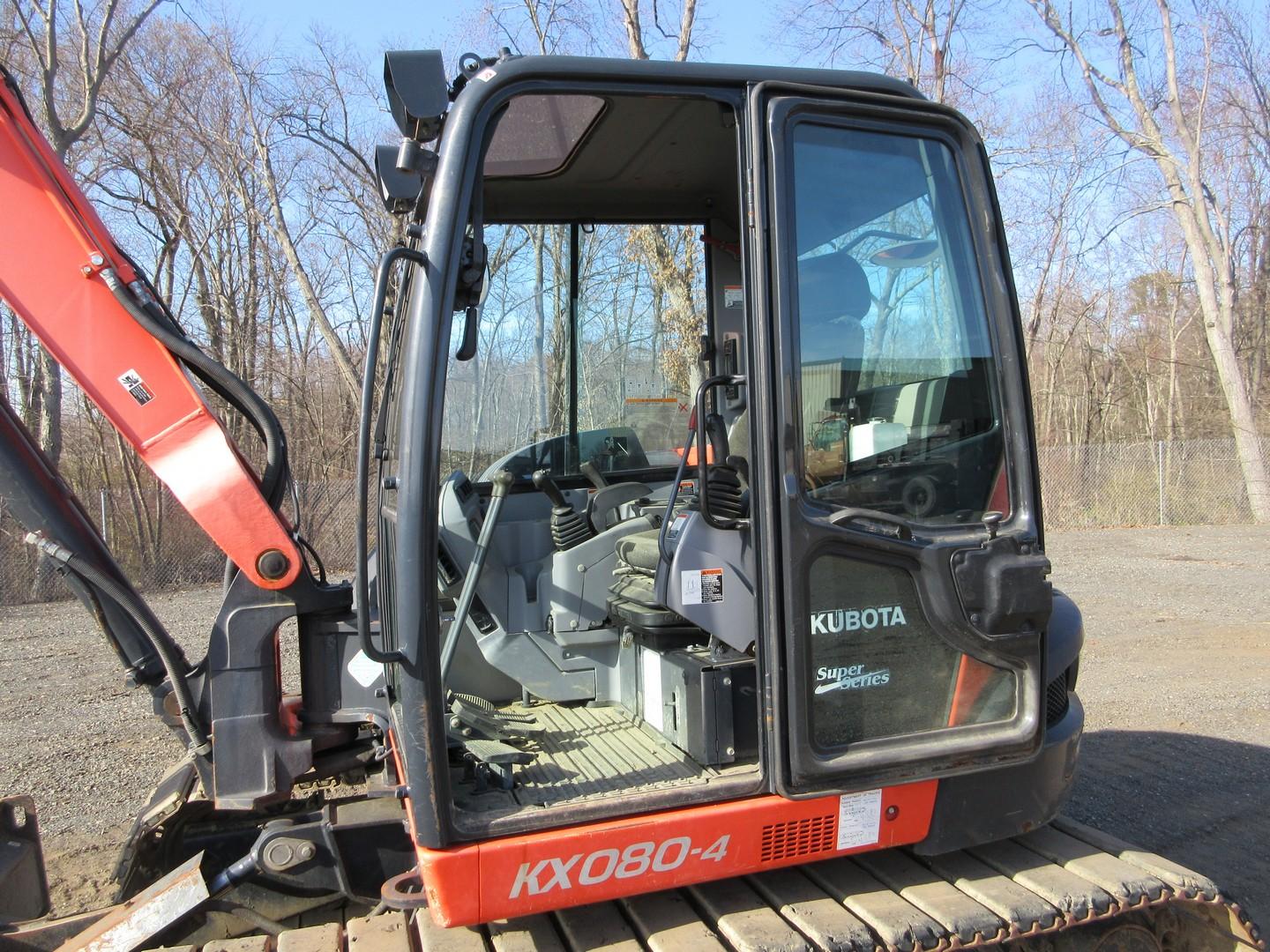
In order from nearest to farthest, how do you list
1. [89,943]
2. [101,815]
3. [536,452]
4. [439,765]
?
[439,765] < [89,943] < [536,452] < [101,815]

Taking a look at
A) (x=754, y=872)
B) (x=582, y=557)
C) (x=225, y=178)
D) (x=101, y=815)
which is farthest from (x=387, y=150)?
(x=225, y=178)

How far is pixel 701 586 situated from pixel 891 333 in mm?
866

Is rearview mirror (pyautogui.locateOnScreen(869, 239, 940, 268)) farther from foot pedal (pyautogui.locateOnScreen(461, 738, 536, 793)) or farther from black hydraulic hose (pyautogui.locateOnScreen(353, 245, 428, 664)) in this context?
foot pedal (pyautogui.locateOnScreen(461, 738, 536, 793))

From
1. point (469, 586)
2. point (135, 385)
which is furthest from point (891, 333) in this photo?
point (135, 385)

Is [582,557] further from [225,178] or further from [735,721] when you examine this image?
[225,178]

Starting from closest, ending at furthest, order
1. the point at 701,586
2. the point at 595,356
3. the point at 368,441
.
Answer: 1. the point at 368,441
2. the point at 701,586
3. the point at 595,356

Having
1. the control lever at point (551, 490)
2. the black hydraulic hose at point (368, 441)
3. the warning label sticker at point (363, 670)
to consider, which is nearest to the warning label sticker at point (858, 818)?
the black hydraulic hose at point (368, 441)

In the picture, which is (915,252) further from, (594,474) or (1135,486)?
(1135,486)

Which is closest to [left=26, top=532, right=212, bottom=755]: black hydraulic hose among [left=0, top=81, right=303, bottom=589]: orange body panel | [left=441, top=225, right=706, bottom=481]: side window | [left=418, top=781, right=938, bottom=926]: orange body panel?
[left=0, top=81, right=303, bottom=589]: orange body panel

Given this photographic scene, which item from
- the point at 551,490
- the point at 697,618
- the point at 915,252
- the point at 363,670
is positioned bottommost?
the point at 363,670

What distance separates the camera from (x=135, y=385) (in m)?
2.63

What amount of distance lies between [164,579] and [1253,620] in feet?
39.0

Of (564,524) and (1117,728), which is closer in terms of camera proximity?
(564,524)

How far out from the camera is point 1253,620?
8.92 metres
